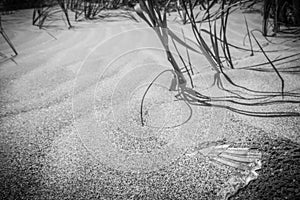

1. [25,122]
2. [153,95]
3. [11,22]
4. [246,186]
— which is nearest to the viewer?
[246,186]

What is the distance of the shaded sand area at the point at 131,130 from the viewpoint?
2.02ft

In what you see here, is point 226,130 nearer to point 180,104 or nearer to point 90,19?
point 180,104

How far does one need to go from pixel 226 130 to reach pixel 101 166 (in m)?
0.44

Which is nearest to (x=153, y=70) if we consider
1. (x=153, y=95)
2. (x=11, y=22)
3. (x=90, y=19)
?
(x=153, y=95)

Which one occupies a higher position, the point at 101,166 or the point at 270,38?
the point at 270,38

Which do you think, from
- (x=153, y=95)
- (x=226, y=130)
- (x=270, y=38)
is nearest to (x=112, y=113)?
(x=153, y=95)

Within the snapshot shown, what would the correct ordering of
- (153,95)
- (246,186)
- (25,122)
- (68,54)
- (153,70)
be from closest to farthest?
(246,186) → (25,122) → (153,95) → (153,70) → (68,54)

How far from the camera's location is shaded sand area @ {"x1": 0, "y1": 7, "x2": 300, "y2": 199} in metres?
0.62

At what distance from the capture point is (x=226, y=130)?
786 mm

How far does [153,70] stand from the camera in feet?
4.22

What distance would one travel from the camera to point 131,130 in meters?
0.85

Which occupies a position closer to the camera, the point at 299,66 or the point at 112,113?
the point at 112,113

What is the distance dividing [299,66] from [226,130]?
2.08 feet

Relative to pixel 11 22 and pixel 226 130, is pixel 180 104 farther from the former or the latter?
pixel 11 22
